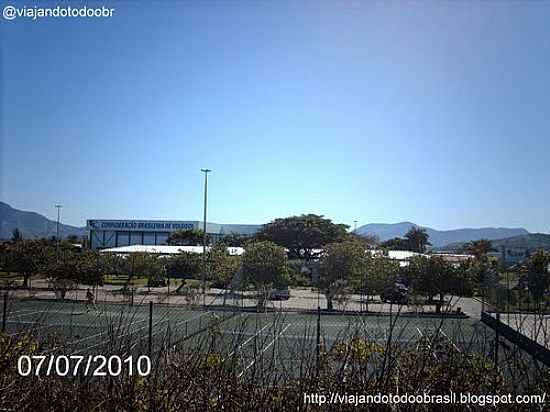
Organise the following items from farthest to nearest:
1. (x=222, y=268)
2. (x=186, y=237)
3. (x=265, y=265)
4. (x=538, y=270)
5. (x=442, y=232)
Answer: (x=442, y=232), (x=186, y=237), (x=222, y=268), (x=265, y=265), (x=538, y=270)

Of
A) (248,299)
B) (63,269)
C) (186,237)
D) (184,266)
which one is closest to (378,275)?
(248,299)

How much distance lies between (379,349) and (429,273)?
1377 cm

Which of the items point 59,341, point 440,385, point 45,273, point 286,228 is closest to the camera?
point 440,385

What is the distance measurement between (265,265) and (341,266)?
2.57m

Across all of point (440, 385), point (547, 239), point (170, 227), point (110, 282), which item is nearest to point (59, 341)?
point (440, 385)

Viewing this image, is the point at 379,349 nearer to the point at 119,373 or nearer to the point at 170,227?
the point at 119,373

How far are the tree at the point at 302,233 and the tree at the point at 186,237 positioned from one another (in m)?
5.67

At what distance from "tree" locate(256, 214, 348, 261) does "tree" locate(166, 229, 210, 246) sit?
567 centimetres

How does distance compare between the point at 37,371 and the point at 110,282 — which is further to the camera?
the point at 110,282

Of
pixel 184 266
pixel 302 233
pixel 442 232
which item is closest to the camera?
pixel 184 266

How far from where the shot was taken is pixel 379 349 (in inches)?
99.1

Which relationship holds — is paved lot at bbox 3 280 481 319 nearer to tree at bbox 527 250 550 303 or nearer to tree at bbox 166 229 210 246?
tree at bbox 527 250 550 303

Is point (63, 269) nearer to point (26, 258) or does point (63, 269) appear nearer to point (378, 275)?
point (26, 258)

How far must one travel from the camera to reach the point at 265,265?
616 inches
